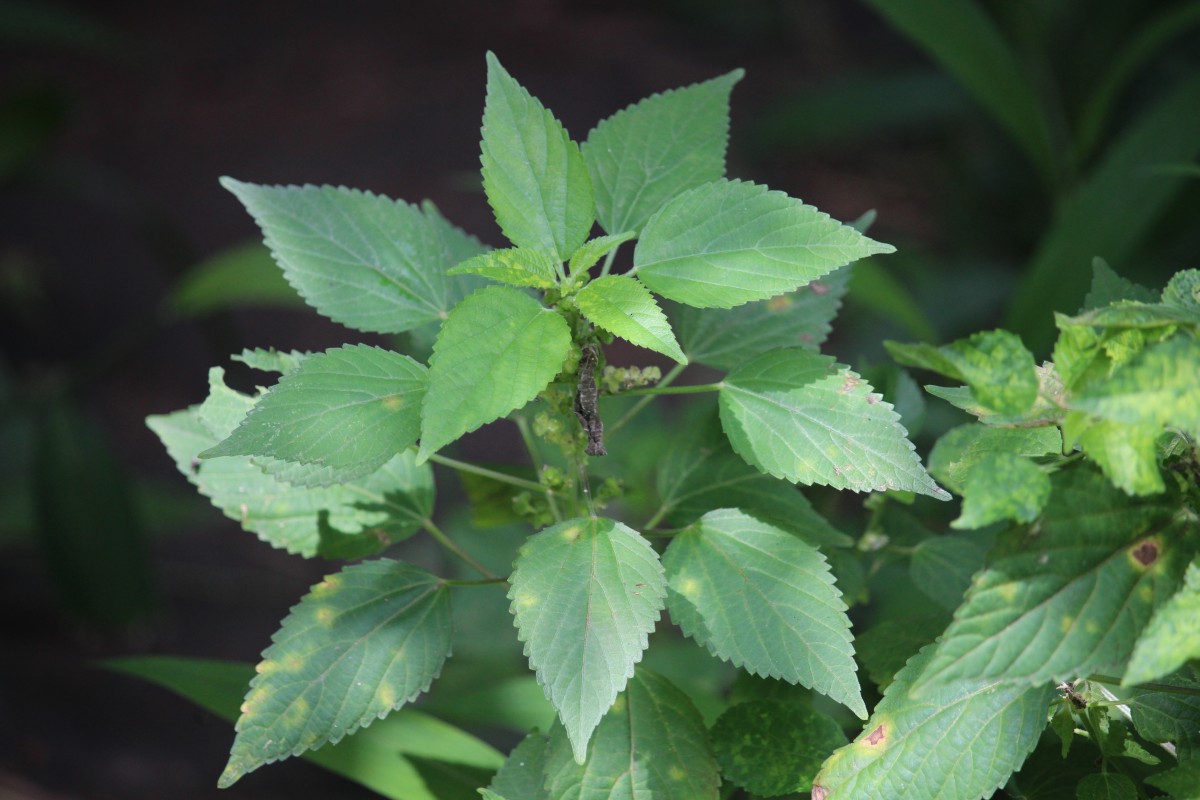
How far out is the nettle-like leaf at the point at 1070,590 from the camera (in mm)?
628

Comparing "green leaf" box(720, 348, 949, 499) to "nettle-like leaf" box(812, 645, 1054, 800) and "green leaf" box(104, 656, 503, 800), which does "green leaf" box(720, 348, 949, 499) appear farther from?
"green leaf" box(104, 656, 503, 800)

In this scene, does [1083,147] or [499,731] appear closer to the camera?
[1083,147]

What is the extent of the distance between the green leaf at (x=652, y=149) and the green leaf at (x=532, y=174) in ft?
0.23

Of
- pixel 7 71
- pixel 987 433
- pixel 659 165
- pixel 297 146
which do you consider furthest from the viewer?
pixel 7 71

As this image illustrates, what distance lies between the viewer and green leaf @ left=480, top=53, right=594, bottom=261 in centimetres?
83

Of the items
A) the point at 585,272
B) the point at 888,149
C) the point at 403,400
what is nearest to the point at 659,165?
the point at 585,272

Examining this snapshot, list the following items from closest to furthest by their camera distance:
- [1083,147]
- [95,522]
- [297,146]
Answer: [1083,147] → [95,522] → [297,146]

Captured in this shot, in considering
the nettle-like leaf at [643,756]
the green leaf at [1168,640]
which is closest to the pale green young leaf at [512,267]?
the nettle-like leaf at [643,756]

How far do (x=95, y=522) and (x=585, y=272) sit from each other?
2216mm

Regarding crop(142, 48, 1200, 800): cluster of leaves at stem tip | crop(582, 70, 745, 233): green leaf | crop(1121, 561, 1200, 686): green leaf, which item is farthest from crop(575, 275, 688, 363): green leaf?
crop(1121, 561, 1200, 686): green leaf

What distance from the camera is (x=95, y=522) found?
2.61 m

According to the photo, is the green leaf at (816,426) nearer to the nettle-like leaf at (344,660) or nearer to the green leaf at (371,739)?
the nettle-like leaf at (344,660)

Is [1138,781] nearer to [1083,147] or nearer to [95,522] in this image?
[1083,147]

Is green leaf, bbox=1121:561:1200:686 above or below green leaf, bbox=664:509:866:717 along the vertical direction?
above
